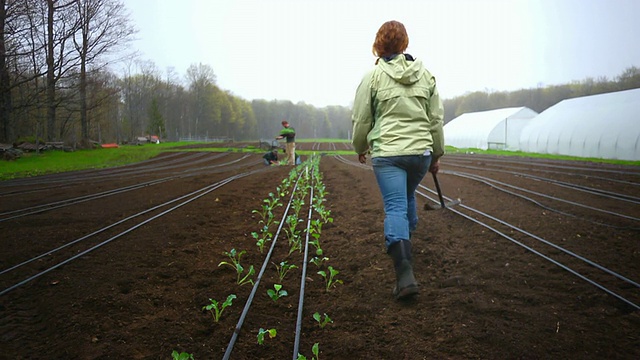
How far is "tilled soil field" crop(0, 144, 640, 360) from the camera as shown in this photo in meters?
2.23

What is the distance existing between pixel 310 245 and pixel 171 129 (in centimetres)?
6667

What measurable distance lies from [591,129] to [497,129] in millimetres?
10112

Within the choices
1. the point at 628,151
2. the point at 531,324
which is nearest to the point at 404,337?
the point at 531,324

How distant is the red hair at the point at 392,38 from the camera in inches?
109

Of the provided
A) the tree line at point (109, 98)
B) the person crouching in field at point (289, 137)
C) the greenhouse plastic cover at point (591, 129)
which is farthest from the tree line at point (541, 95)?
the person crouching in field at point (289, 137)

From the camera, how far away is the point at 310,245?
4449 mm

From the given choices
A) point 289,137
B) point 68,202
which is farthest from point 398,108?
point 289,137

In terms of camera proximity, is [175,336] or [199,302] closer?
[175,336]

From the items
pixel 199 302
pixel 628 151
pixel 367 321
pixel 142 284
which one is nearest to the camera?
pixel 367 321

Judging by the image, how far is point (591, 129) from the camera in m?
20.4

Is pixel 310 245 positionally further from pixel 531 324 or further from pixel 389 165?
pixel 531 324

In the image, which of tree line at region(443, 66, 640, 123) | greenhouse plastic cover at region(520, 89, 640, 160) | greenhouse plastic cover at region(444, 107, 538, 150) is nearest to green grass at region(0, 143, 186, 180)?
greenhouse plastic cover at region(520, 89, 640, 160)

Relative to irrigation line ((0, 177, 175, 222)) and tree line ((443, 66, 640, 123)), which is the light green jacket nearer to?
irrigation line ((0, 177, 175, 222))

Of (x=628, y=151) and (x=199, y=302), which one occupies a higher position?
(x=628, y=151)
